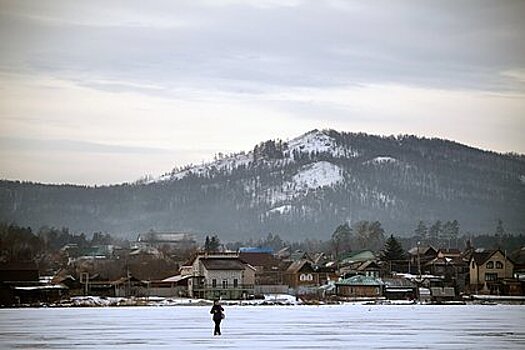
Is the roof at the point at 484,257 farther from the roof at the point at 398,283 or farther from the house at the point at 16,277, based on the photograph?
the house at the point at 16,277

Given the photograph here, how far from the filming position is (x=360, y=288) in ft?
149

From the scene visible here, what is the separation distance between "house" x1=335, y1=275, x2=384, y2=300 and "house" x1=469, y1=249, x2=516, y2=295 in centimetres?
654

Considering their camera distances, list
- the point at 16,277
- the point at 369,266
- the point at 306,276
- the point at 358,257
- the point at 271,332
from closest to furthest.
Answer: the point at 271,332 → the point at 16,277 → the point at 369,266 → the point at 306,276 → the point at 358,257

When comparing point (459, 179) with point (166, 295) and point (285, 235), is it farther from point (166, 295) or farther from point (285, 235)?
point (166, 295)

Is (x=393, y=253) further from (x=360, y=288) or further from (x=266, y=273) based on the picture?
(x=360, y=288)

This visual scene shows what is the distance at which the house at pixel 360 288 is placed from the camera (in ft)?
147

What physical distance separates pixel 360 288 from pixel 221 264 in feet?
23.3

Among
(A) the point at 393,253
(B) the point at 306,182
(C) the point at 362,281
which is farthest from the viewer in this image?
(B) the point at 306,182

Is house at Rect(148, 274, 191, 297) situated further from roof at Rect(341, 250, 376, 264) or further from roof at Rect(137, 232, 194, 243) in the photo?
roof at Rect(137, 232, 194, 243)

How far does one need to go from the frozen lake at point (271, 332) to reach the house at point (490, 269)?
24.2 meters

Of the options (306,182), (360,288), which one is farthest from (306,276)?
(306,182)

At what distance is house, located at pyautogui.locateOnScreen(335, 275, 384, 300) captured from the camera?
44831mm

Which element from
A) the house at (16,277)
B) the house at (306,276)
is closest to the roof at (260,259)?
the house at (306,276)

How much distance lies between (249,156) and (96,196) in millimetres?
70548
